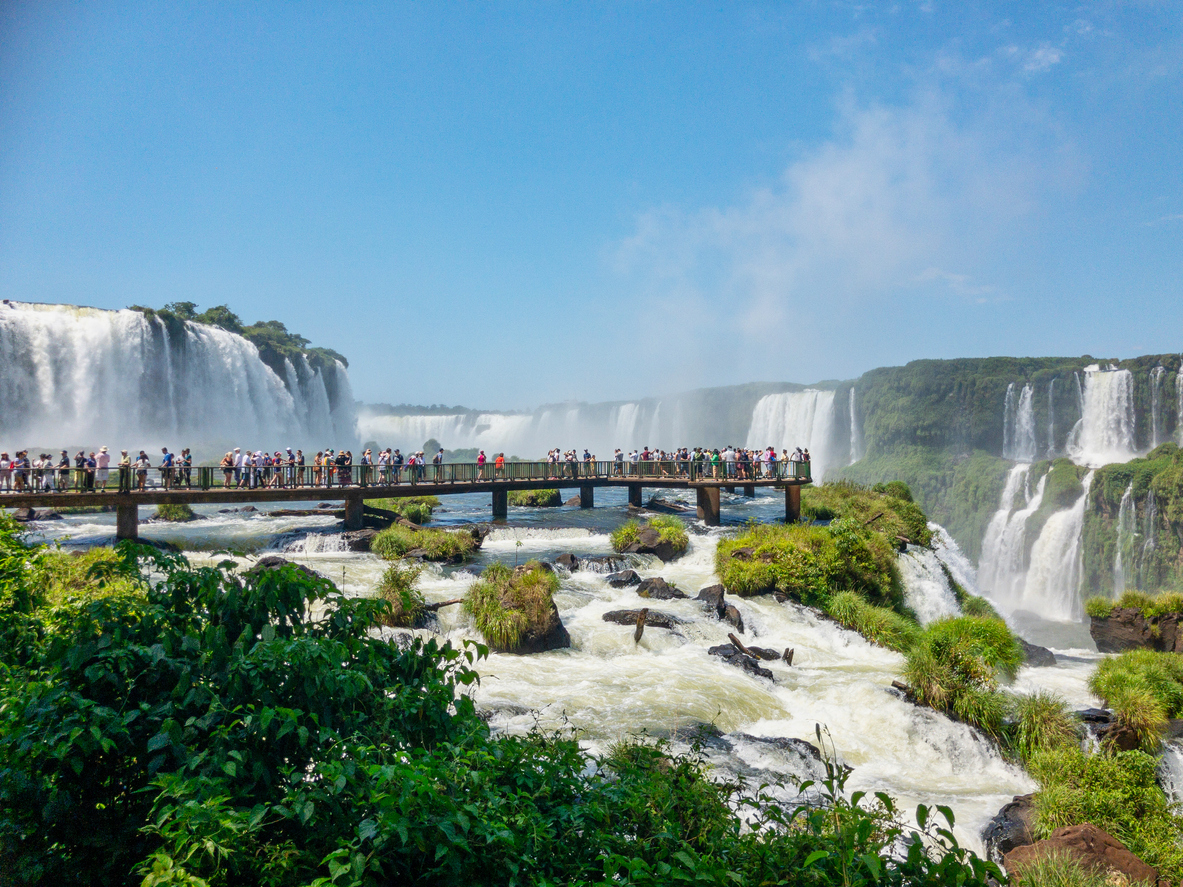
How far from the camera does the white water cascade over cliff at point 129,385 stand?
132 ft

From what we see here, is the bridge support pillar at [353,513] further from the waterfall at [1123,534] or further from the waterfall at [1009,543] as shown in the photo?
the waterfall at [1123,534]

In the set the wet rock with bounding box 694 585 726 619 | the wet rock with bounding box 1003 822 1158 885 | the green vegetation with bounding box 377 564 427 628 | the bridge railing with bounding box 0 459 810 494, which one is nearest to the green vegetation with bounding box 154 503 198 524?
the bridge railing with bounding box 0 459 810 494

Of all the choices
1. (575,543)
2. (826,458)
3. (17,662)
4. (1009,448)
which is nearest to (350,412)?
(826,458)

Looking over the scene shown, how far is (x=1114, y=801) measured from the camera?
26.7ft

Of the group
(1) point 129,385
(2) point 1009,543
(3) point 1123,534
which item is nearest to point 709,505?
(3) point 1123,534

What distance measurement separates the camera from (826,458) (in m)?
69.3

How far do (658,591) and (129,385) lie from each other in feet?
145

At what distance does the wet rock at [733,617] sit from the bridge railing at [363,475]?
1259 centimetres

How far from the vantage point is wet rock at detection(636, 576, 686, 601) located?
16.2m

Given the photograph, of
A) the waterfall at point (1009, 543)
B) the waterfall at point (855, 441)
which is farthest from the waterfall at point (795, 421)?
the waterfall at point (1009, 543)

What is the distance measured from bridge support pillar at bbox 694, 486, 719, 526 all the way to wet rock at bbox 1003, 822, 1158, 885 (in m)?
20.0

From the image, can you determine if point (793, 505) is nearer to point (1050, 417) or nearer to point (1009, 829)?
point (1009, 829)

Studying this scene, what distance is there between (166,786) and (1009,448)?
67986mm

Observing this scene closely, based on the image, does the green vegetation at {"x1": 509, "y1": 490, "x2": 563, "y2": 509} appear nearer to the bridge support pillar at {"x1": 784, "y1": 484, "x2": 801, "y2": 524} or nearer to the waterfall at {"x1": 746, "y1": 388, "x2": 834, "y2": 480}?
the bridge support pillar at {"x1": 784, "y1": 484, "x2": 801, "y2": 524}
